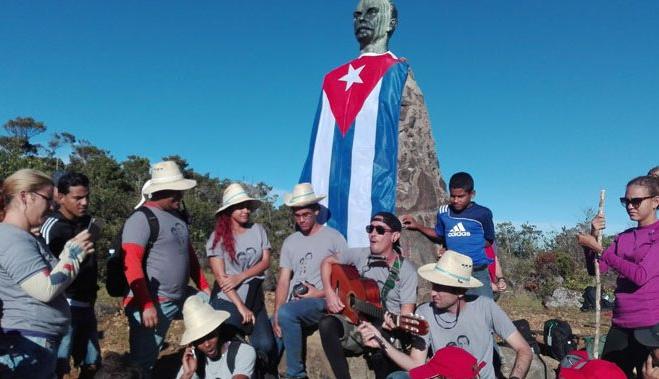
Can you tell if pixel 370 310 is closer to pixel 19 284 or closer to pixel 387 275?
pixel 387 275

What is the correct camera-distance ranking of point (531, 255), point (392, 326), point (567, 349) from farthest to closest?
point (531, 255)
point (567, 349)
point (392, 326)

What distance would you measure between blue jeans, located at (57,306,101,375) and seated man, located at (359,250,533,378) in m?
1.89

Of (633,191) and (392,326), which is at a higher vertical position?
(633,191)

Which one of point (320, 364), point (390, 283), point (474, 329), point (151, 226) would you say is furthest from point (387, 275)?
point (151, 226)

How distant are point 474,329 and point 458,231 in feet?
4.78

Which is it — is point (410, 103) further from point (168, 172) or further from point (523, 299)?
point (523, 299)

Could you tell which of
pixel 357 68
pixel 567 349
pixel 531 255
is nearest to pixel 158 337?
pixel 357 68

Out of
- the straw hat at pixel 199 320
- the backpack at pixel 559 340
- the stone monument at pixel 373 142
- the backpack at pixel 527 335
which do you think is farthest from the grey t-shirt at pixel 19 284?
the backpack at pixel 559 340

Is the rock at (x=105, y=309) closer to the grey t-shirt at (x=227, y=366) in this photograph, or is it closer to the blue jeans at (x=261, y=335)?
the blue jeans at (x=261, y=335)

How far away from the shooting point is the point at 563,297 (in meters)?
12.4

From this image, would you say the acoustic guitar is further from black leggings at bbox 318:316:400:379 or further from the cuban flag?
the cuban flag

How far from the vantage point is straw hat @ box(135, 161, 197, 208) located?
3.69 meters

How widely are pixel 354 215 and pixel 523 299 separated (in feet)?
28.1

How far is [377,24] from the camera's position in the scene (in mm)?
6223
